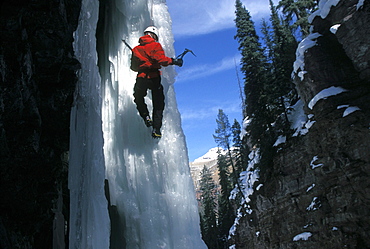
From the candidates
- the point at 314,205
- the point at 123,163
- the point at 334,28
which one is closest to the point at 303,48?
the point at 334,28

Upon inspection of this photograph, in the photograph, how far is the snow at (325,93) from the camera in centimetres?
1598

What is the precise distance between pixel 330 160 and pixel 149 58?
488 inches

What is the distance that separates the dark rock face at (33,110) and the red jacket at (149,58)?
1254 millimetres

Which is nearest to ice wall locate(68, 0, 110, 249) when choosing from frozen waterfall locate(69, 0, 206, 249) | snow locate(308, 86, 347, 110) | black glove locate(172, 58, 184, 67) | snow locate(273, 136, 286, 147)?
frozen waterfall locate(69, 0, 206, 249)

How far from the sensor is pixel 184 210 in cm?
560

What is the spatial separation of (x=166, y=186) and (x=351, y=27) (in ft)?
48.0

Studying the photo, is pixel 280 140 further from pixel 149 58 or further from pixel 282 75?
pixel 149 58

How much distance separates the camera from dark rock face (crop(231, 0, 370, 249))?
553 inches

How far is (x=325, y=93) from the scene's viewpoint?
16.3m

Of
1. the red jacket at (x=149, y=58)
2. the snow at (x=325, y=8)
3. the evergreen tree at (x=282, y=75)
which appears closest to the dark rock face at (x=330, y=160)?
the snow at (x=325, y=8)

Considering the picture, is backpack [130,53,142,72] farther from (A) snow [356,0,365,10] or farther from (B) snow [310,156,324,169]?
(A) snow [356,0,365,10]

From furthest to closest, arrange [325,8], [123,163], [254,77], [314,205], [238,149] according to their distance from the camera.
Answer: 1. [238,149]
2. [254,77]
3. [325,8]
4. [314,205]
5. [123,163]

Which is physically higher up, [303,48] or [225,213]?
[303,48]

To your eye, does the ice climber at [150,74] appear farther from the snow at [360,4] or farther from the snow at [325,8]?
the snow at [325,8]
